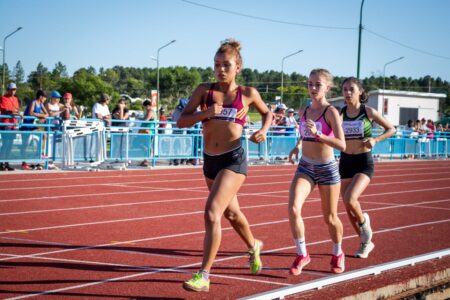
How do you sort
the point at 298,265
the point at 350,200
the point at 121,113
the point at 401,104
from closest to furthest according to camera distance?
the point at 298,265 → the point at 350,200 → the point at 121,113 → the point at 401,104

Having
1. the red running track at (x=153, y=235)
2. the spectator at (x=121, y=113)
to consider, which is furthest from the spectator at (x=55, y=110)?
the red running track at (x=153, y=235)

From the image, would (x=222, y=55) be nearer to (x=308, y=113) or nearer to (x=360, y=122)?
(x=308, y=113)

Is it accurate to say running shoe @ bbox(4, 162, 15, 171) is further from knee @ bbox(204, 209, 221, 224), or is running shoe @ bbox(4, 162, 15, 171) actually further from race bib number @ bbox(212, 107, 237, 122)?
knee @ bbox(204, 209, 221, 224)

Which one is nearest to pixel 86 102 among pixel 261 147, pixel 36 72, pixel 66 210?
pixel 36 72

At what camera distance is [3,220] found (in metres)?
10.1

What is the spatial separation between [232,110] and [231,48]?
0.55 meters

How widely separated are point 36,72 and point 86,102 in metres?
25.5

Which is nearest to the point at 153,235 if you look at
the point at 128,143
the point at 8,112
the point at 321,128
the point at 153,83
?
the point at 321,128

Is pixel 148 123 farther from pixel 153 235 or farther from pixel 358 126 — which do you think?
pixel 358 126

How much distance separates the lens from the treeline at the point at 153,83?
356 ft

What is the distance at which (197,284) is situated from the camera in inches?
225

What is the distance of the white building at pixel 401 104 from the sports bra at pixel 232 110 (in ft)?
215

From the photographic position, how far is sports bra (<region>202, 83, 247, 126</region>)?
20.9 feet

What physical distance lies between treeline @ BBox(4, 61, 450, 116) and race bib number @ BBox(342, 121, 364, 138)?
8096cm
